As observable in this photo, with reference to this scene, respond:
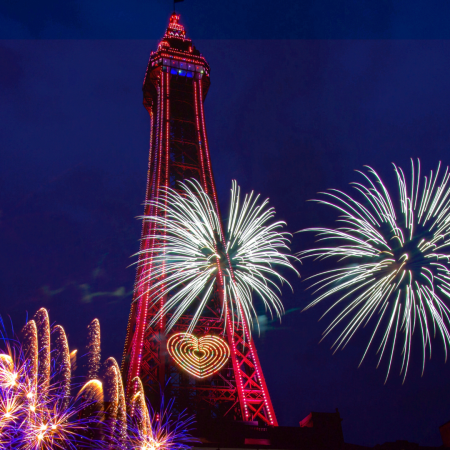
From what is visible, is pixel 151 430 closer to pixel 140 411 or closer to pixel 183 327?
pixel 140 411

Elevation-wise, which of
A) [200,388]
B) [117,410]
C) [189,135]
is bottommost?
[117,410]

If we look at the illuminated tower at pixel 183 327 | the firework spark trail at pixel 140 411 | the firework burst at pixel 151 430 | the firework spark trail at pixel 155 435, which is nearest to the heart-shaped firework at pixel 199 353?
the illuminated tower at pixel 183 327

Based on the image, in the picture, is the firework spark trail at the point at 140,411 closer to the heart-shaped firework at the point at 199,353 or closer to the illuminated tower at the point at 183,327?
the illuminated tower at the point at 183,327

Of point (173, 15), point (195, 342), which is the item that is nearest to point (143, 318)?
point (195, 342)

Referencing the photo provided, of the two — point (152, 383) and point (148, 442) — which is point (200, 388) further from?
point (148, 442)

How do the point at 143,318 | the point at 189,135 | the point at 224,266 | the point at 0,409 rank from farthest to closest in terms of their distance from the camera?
the point at 189,135
the point at 143,318
the point at 224,266
the point at 0,409

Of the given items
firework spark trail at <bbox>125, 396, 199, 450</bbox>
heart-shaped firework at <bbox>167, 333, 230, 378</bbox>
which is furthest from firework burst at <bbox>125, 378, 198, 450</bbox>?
heart-shaped firework at <bbox>167, 333, 230, 378</bbox>
